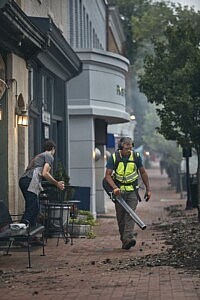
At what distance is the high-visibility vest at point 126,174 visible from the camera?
1323cm

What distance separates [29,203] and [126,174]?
1665mm

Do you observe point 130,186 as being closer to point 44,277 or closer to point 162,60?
point 44,277

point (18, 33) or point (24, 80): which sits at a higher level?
point (18, 33)

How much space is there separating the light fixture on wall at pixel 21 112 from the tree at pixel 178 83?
6019mm

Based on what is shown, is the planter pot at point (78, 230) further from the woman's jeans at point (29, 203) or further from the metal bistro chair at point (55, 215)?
the woman's jeans at point (29, 203)

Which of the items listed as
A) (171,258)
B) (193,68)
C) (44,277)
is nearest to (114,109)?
(193,68)

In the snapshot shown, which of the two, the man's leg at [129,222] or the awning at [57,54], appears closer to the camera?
the man's leg at [129,222]

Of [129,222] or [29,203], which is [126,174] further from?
[29,203]

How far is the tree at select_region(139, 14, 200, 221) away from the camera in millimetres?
19781

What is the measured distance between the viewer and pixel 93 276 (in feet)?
32.8

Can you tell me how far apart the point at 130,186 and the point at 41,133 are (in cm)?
431

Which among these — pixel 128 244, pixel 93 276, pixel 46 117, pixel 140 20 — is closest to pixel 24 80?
pixel 46 117

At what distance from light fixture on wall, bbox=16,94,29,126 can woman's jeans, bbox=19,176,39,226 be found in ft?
4.14

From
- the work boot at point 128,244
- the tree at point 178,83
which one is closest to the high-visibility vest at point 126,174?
the work boot at point 128,244
